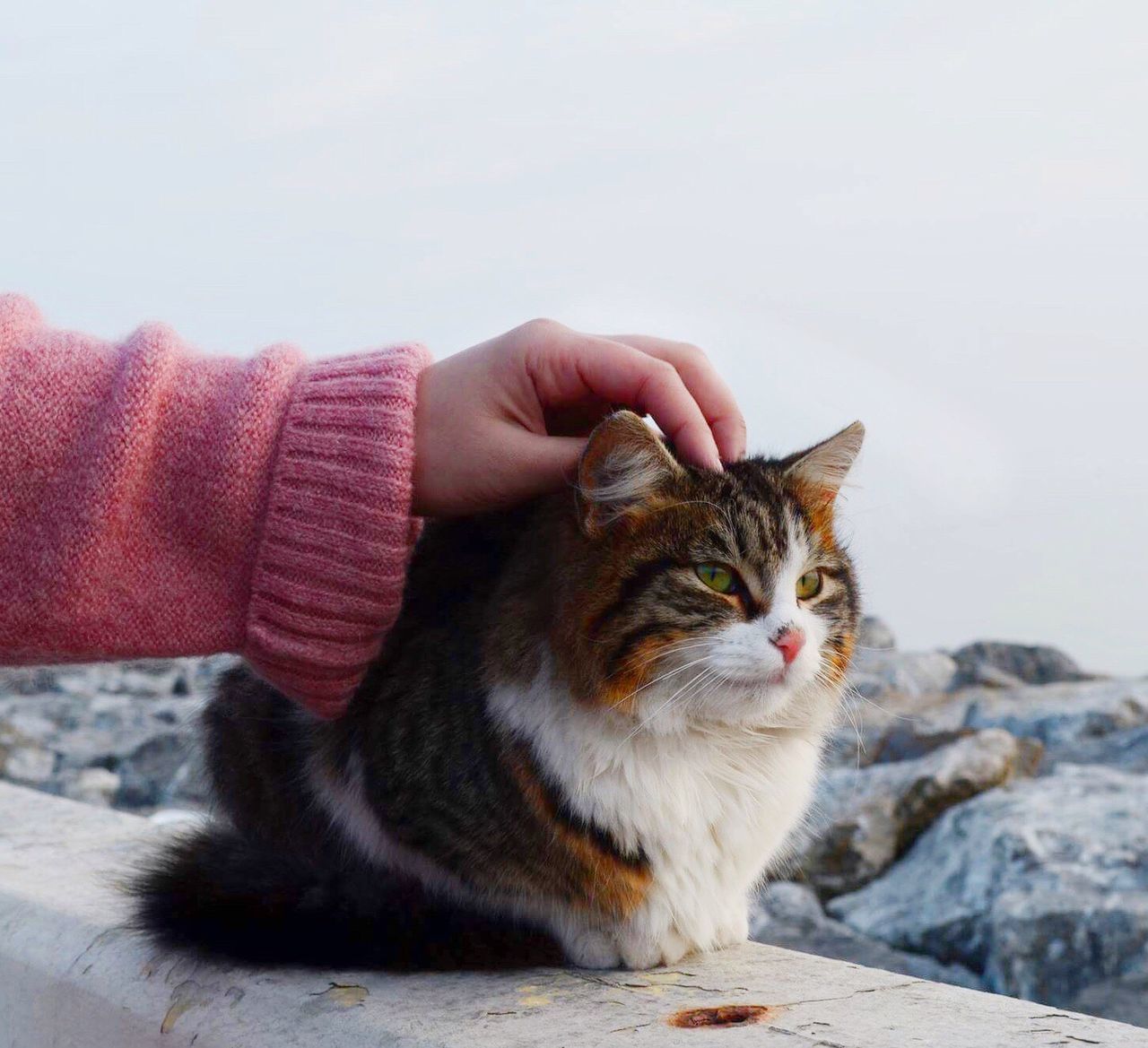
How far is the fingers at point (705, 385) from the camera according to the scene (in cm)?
172

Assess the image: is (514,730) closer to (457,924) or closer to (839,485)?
(457,924)

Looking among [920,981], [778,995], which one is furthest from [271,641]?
[920,981]

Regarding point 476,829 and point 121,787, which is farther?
point 121,787

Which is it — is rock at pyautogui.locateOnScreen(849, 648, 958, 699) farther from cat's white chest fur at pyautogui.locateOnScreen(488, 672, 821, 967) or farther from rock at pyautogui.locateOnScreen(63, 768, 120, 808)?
cat's white chest fur at pyautogui.locateOnScreen(488, 672, 821, 967)

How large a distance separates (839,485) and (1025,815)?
4.12 ft

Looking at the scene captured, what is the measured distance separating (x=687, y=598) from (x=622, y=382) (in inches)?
11.0

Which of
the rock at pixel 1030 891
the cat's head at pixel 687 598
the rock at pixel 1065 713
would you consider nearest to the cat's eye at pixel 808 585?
the cat's head at pixel 687 598

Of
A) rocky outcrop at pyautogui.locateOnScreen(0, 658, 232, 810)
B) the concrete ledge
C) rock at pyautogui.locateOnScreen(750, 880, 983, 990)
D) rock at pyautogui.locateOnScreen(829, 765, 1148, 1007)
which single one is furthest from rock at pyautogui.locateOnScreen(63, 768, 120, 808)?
rock at pyautogui.locateOnScreen(829, 765, 1148, 1007)

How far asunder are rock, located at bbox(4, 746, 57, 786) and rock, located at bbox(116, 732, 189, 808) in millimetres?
294

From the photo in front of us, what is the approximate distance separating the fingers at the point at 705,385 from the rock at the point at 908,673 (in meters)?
2.61

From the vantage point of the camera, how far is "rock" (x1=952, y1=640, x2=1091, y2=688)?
4.87 m

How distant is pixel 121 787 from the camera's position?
4020mm

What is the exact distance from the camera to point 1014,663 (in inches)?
202

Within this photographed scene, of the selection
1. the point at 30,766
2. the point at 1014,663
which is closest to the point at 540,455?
the point at 30,766
